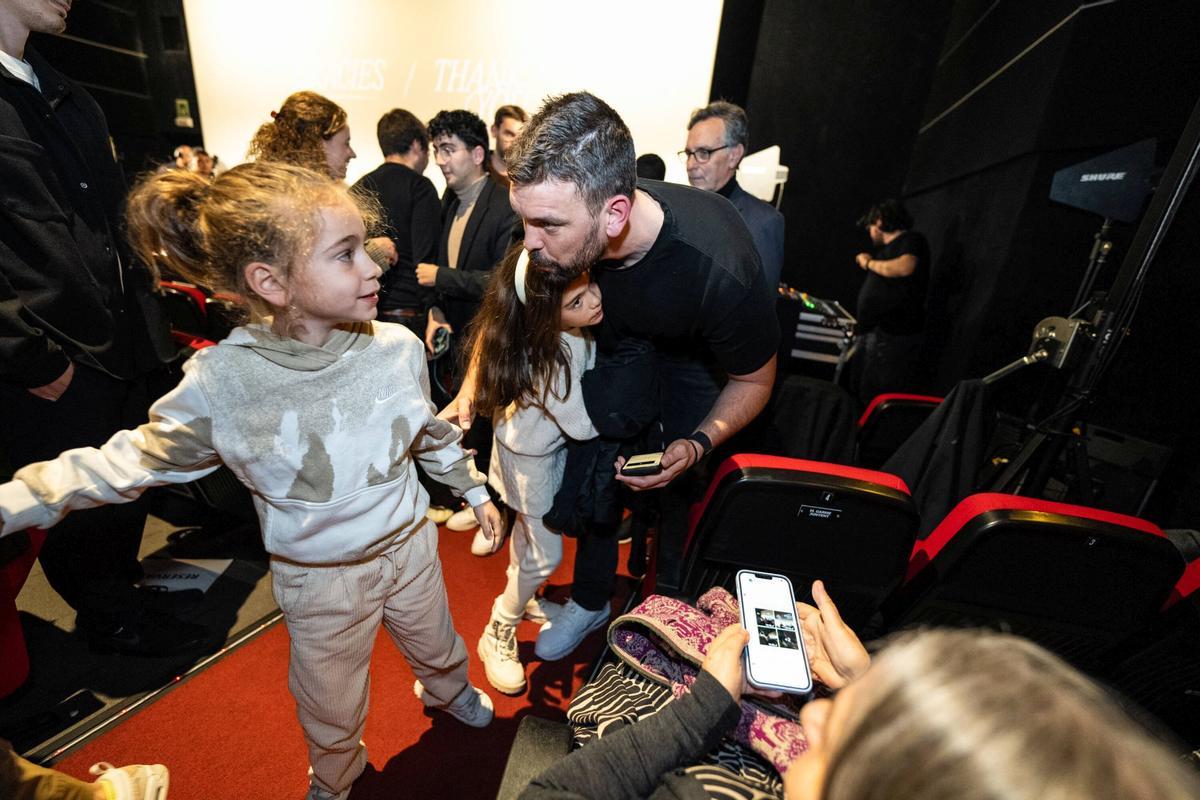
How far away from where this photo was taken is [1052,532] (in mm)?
1172

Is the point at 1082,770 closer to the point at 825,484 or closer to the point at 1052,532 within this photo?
the point at 825,484

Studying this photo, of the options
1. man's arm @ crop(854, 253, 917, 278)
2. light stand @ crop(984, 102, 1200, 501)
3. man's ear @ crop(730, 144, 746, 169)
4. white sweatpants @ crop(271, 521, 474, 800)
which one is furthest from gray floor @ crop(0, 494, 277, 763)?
man's arm @ crop(854, 253, 917, 278)

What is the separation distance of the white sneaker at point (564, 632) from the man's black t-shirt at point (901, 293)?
2.97 metres

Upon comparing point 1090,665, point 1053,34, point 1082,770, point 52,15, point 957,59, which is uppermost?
point 957,59

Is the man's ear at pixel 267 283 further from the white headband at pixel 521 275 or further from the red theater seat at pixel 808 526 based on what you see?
the red theater seat at pixel 808 526

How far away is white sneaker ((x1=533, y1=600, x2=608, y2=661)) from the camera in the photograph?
6.11 feet

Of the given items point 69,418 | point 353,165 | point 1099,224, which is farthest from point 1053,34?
point 353,165

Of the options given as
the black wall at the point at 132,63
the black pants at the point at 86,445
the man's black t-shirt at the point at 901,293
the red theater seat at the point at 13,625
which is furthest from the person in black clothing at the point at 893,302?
the black wall at the point at 132,63

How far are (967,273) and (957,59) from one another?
6.76 feet

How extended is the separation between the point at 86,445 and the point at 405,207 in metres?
1.62

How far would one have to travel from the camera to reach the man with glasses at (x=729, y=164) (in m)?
2.46

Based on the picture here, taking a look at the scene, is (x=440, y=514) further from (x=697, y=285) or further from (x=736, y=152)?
(x=736, y=152)

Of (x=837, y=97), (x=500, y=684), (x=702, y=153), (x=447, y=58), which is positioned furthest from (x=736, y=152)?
(x=447, y=58)

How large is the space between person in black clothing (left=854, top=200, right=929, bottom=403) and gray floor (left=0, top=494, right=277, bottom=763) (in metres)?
3.89
